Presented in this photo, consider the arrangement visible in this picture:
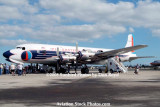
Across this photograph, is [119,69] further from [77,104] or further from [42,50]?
[77,104]

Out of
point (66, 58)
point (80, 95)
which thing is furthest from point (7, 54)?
point (80, 95)

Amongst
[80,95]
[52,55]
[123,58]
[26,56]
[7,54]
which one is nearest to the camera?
[80,95]

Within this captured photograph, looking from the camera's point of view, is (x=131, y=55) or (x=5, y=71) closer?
(x=5, y=71)

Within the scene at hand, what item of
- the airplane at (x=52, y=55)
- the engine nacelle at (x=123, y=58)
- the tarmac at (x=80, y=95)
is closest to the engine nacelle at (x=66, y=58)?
the airplane at (x=52, y=55)

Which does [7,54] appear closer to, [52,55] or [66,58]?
[52,55]

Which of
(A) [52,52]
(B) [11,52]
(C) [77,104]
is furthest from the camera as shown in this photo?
(A) [52,52]

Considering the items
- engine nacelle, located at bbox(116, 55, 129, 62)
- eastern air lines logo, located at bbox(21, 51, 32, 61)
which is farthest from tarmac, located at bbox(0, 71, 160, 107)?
engine nacelle, located at bbox(116, 55, 129, 62)

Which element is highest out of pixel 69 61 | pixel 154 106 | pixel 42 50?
pixel 42 50

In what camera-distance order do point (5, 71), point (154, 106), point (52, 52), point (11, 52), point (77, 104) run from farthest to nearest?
point (5, 71) < point (52, 52) < point (11, 52) < point (77, 104) < point (154, 106)

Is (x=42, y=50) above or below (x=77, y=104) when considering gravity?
above

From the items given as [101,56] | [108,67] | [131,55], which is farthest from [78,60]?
[131,55]

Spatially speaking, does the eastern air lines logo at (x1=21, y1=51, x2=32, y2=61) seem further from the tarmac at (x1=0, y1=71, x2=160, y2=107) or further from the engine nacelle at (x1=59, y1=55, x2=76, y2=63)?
the tarmac at (x1=0, y1=71, x2=160, y2=107)

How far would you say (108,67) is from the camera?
3409cm

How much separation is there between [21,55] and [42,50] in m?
3.20
